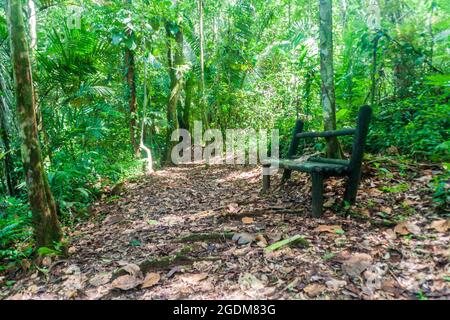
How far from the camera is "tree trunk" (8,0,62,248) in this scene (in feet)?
9.11

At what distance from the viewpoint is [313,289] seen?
2.08 metres

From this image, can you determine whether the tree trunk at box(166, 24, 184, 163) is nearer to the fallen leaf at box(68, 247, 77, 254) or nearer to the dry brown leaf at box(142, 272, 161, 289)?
the fallen leaf at box(68, 247, 77, 254)

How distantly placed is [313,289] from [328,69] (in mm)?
3132

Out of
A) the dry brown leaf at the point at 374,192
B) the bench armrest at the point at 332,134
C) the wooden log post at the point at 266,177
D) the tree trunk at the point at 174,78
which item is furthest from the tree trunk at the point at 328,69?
the tree trunk at the point at 174,78

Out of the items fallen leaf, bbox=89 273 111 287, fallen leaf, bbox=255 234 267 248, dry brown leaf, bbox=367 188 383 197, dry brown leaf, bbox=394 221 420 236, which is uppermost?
dry brown leaf, bbox=367 188 383 197

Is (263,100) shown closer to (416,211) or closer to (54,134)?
(54,134)

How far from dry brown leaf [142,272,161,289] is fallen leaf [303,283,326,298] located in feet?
3.76

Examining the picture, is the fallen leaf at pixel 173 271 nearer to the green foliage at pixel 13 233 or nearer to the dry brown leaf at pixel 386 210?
the green foliage at pixel 13 233

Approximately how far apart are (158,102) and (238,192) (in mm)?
7962

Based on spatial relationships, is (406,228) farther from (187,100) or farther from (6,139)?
(187,100)

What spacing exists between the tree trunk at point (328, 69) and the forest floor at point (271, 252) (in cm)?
51

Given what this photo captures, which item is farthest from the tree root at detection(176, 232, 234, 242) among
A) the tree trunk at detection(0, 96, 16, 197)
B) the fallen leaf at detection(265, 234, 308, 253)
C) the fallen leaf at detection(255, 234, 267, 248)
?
the tree trunk at detection(0, 96, 16, 197)
